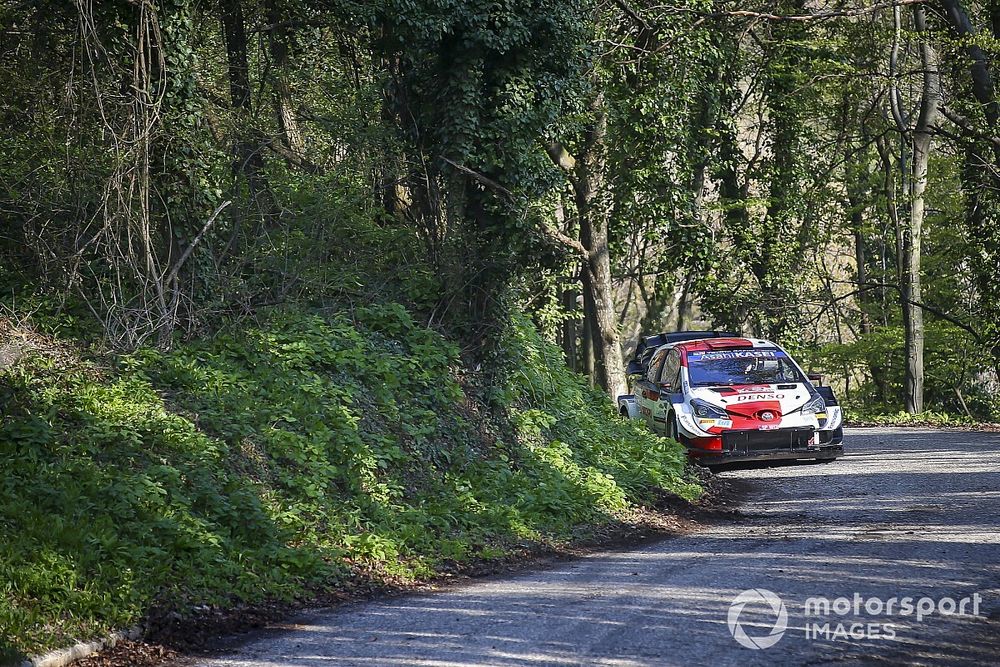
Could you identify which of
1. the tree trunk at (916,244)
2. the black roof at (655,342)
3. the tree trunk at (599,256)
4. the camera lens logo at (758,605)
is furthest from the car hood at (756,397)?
the tree trunk at (916,244)

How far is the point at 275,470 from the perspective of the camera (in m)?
10.2

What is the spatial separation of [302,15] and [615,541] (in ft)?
33.6

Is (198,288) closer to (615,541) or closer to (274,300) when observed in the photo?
(274,300)

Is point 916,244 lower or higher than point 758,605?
higher

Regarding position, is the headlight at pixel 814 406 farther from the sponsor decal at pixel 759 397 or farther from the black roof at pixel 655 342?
the black roof at pixel 655 342

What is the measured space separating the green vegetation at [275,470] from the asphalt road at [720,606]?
99 centimetres

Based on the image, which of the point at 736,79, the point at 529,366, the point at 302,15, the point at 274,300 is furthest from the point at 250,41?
the point at 736,79

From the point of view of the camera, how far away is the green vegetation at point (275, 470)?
309 inches

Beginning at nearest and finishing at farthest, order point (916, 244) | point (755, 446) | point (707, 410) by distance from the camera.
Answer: point (755, 446)
point (707, 410)
point (916, 244)

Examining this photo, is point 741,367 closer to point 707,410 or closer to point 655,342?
point 707,410

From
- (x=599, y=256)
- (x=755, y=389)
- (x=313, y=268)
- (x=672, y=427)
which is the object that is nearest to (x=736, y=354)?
(x=755, y=389)

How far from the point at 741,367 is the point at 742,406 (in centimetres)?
131

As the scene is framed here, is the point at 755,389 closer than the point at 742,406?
No

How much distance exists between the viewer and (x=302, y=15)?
56.5 feet
